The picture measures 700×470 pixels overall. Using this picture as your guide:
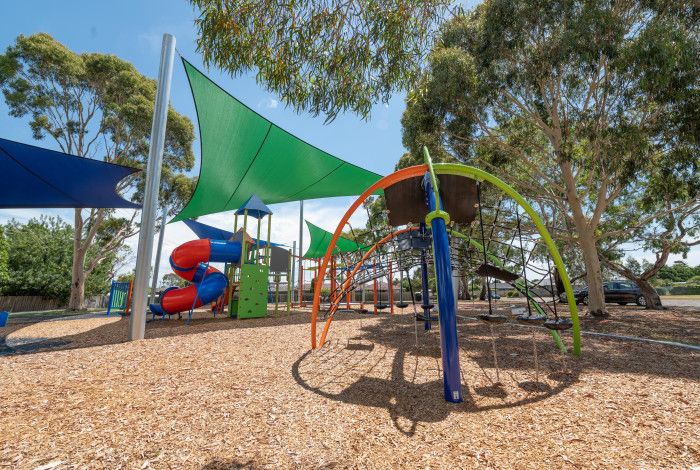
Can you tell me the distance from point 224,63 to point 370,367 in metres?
3.83

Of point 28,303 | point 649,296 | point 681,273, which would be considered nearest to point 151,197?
point 649,296

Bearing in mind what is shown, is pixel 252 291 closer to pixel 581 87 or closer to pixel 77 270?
pixel 581 87

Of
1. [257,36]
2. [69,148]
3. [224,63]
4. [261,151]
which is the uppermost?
[69,148]

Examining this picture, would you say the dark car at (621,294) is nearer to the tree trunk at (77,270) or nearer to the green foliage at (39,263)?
the tree trunk at (77,270)

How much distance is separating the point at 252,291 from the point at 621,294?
1876 cm

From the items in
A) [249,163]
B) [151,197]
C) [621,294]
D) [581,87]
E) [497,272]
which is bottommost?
[621,294]

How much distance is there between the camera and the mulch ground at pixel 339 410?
2.07 meters

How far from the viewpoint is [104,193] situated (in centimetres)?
872

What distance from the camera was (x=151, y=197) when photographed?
5.94 meters

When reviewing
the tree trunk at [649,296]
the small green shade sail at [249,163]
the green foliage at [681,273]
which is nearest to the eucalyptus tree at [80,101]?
the small green shade sail at [249,163]

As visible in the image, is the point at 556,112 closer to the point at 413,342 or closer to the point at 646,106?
the point at 646,106

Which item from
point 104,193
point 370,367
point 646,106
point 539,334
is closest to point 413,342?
point 370,367

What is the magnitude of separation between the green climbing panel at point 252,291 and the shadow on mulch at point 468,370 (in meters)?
4.49

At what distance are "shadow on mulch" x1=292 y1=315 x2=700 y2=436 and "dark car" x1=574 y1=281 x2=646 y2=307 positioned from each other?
49.2 ft
